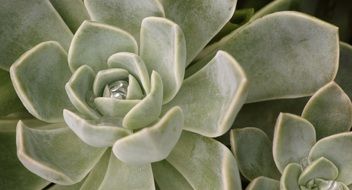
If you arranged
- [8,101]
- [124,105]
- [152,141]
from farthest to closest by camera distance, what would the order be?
1. [8,101]
2. [124,105]
3. [152,141]

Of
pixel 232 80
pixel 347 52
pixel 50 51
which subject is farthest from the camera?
pixel 347 52

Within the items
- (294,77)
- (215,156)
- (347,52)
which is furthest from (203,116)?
(347,52)

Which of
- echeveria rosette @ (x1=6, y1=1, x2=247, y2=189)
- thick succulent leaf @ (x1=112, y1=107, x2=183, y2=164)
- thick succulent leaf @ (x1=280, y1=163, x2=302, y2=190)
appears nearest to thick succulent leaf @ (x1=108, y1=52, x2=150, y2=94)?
echeveria rosette @ (x1=6, y1=1, x2=247, y2=189)

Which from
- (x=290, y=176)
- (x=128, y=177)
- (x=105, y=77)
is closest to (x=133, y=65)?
(x=105, y=77)

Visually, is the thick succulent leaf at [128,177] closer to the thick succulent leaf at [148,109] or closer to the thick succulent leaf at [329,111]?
the thick succulent leaf at [148,109]

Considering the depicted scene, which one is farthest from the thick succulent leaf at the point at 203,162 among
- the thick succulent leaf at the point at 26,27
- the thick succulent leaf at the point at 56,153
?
the thick succulent leaf at the point at 26,27

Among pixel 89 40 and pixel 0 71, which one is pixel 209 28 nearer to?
pixel 89 40

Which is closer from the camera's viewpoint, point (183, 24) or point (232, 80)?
point (232, 80)

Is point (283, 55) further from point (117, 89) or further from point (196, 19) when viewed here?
point (117, 89)
